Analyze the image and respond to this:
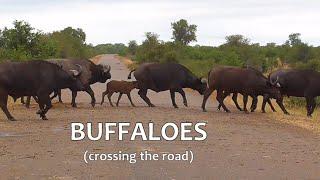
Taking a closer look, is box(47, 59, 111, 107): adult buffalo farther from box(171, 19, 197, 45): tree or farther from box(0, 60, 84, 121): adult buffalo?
box(171, 19, 197, 45): tree

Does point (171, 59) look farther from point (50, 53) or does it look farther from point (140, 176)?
point (140, 176)

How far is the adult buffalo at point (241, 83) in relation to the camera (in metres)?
21.1

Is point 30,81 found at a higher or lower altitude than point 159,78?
higher

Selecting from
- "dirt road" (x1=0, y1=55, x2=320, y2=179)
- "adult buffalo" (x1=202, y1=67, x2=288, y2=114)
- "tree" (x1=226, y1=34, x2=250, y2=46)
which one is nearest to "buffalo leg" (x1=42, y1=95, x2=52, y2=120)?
"dirt road" (x1=0, y1=55, x2=320, y2=179)

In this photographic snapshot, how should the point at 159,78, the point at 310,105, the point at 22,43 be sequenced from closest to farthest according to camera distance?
the point at 310,105 → the point at 159,78 → the point at 22,43

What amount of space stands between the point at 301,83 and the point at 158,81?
17.3 ft

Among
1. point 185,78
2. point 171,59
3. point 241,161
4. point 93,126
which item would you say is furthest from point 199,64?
point 241,161

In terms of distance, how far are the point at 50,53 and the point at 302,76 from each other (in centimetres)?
1759

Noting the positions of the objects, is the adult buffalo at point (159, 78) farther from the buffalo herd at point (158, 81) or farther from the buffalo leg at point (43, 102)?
the buffalo leg at point (43, 102)

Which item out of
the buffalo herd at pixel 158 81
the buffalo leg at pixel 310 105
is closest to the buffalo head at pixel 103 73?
the buffalo herd at pixel 158 81

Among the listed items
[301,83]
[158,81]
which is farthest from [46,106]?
[301,83]

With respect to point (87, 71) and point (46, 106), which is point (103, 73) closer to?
point (87, 71)

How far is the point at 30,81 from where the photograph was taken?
704 inches

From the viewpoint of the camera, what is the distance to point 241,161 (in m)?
11.1
